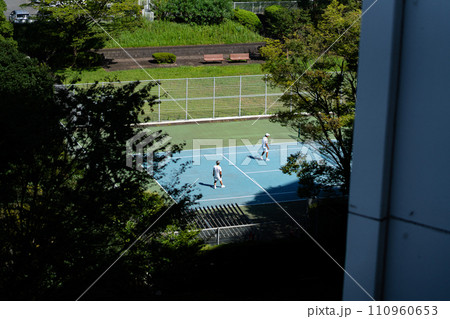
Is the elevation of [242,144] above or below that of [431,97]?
below

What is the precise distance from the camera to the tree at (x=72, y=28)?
36.6 meters

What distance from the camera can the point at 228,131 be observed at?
29.3 m

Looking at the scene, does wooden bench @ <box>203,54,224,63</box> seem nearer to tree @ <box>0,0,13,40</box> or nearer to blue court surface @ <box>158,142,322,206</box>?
tree @ <box>0,0,13,40</box>

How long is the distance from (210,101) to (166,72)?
25.9ft

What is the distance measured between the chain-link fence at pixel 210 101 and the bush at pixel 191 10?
42.1 feet

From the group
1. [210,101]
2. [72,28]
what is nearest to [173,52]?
[72,28]

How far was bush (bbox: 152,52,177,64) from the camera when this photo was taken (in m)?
41.5

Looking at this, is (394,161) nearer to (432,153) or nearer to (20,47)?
(432,153)

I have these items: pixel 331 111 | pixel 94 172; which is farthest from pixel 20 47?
pixel 94 172

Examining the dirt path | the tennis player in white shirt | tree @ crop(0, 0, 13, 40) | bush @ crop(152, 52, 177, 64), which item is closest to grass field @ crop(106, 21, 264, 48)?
the dirt path

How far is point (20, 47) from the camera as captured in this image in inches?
1463

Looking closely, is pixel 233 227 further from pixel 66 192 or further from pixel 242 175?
pixel 242 175

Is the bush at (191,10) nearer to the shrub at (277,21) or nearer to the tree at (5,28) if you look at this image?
the shrub at (277,21)

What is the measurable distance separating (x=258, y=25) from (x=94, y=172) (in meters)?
40.7
